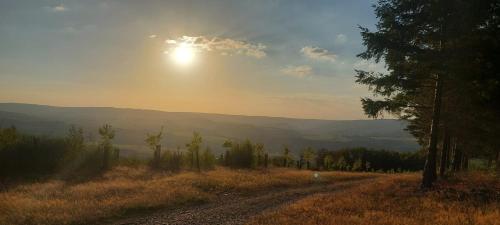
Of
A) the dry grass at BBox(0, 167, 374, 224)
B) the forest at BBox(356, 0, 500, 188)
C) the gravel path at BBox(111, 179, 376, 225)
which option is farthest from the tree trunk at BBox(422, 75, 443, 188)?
the dry grass at BBox(0, 167, 374, 224)

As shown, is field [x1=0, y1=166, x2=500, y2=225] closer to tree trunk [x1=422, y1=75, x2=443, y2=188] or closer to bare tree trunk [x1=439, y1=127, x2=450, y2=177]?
tree trunk [x1=422, y1=75, x2=443, y2=188]

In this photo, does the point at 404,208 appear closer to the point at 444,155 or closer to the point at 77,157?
the point at 444,155

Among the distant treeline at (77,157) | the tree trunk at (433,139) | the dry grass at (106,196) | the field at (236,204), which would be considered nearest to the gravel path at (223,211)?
the field at (236,204)

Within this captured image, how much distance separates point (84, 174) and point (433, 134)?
23057 millimetres

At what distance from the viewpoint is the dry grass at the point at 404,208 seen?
14.7 metres

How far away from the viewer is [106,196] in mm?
20203

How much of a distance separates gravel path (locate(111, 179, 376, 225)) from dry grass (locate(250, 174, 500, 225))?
1249 millimetres

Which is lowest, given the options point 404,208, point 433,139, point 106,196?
point 106,196

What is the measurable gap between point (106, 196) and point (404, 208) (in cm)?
1344

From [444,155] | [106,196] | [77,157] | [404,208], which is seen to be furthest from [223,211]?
[77,157]

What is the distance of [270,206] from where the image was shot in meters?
19.6

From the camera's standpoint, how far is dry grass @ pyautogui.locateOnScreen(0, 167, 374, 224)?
15453mm

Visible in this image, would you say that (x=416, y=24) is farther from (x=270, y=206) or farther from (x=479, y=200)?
(x=270, y=206)

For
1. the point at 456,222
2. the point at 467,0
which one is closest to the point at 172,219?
the point at 456,222
